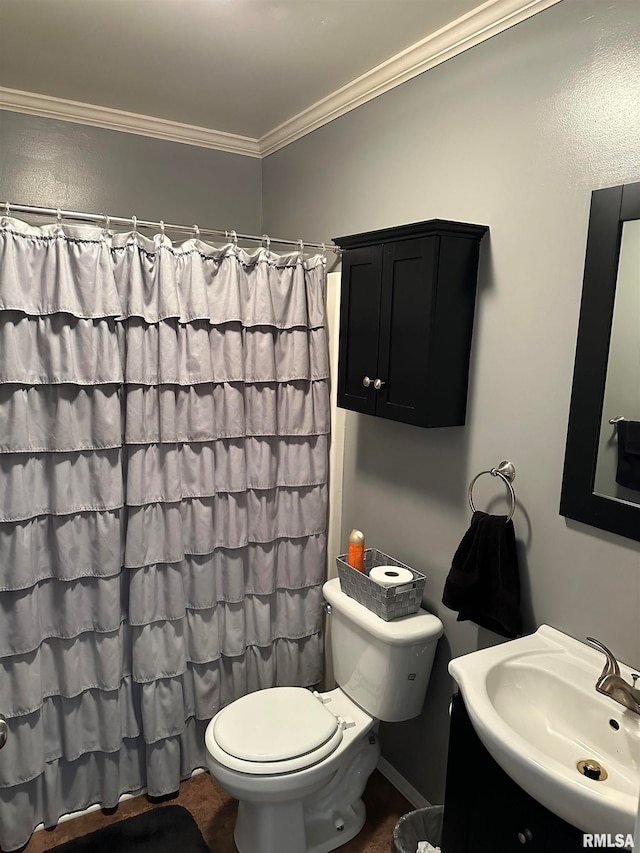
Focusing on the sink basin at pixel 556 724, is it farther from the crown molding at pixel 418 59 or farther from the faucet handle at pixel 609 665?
the crown molding at pixel 418 59

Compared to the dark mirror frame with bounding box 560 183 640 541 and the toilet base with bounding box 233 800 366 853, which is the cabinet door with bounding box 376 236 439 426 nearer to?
the dark mirror frame with bounding box 560 183 640 541

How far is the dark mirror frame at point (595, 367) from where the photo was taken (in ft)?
4.59

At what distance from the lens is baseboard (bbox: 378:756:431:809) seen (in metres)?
2.12

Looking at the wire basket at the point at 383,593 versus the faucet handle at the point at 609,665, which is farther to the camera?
the wire basket at the point at 383,593

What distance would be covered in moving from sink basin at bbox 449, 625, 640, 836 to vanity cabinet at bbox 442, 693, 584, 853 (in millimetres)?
105

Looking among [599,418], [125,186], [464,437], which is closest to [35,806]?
[464,437]

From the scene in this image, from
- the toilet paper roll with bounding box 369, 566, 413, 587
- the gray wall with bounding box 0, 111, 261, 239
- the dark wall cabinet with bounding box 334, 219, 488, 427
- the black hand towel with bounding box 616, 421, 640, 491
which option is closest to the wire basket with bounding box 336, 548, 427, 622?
the toilet paper roll with bounding box 369, 566, 413, 587

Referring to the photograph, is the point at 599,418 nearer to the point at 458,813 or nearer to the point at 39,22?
the point at 458,813

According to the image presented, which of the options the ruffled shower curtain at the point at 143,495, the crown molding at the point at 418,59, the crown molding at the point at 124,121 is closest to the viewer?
the crown molding at the point at 418,59

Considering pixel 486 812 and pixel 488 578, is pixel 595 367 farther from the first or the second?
pixel 486 812

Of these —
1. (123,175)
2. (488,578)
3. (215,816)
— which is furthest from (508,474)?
(123,175)

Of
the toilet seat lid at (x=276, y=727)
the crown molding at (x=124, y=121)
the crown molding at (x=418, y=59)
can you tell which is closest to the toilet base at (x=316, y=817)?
the toilet seat lid at (x=276, y=727)

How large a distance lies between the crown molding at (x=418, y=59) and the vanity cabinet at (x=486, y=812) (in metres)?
1.81

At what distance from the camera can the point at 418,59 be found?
75.0 inches
